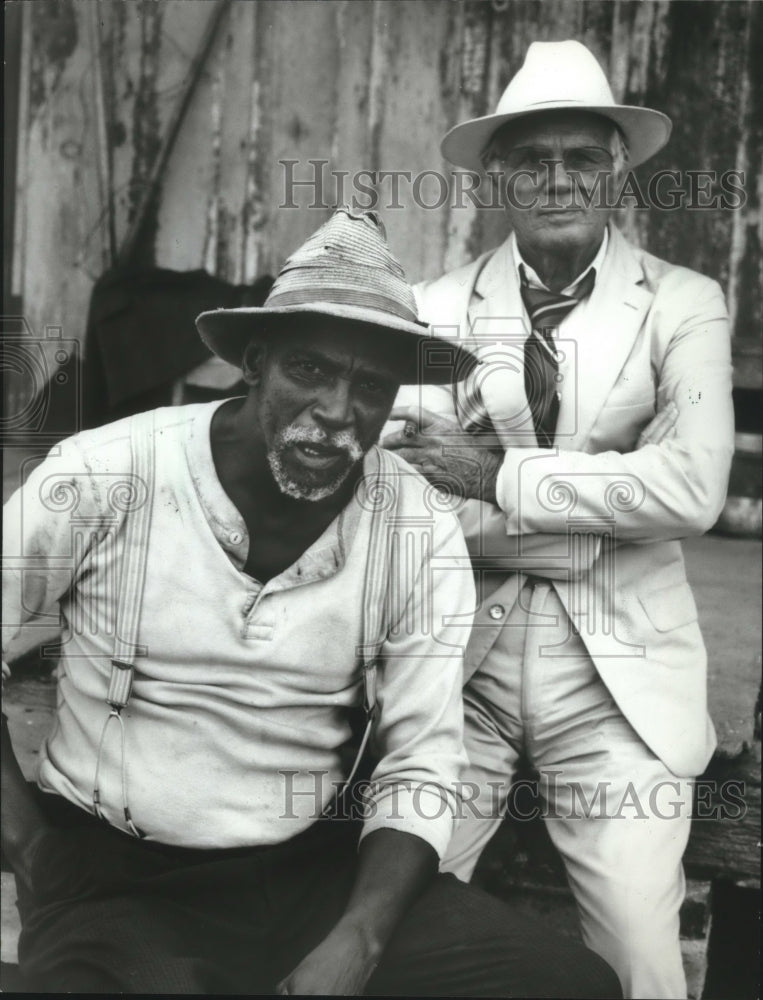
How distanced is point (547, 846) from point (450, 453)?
3.55ft

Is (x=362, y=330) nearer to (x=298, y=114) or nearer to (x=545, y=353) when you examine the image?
(x=545, y=353)

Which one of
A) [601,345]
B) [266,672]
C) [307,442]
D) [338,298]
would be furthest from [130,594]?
[601,345]

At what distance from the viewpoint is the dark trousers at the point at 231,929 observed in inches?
94.0

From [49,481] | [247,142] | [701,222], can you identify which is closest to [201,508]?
[49,481]

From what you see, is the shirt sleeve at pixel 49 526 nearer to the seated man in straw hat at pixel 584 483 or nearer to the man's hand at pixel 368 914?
the seated man in straw hat at pixel 584 483

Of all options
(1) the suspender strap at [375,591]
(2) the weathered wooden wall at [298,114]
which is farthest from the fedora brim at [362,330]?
(2) the weathered wooden wall at [298,114]

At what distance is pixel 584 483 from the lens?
2855 mm

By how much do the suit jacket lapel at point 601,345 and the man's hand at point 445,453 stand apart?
0.68 ft

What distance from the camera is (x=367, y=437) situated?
2.60 meters

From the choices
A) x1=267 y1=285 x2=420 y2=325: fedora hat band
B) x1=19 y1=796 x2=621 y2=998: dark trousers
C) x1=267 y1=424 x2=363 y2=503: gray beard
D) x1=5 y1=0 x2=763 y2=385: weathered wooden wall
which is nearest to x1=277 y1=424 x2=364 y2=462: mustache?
x1=267 y1=424 x2=363 y2=503: gray beard

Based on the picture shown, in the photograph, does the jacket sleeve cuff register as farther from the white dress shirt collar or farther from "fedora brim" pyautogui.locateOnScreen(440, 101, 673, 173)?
"fedora brim" pyautogui.locateOnScreen(440, 101, 673, 173)

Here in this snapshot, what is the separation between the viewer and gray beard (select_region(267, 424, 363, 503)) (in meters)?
2.53

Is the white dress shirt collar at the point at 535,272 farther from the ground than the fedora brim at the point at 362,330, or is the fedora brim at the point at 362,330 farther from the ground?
the white dress shirt collar at the point at 535,272

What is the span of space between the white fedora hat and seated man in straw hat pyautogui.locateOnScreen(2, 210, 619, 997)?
0.59 metres
